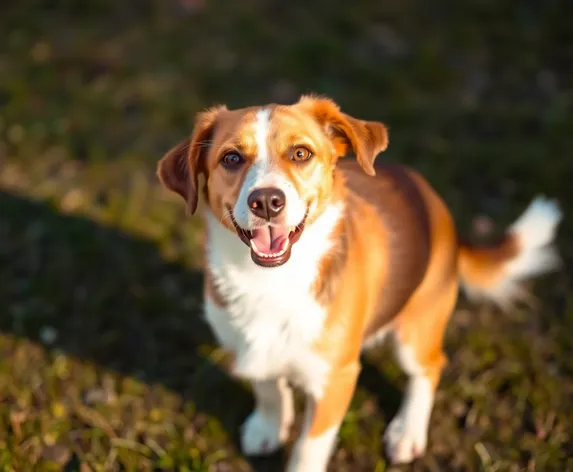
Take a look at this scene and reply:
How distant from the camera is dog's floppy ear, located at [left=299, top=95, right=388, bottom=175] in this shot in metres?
2.85

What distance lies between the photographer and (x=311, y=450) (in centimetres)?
315

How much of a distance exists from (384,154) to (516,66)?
1.71 m

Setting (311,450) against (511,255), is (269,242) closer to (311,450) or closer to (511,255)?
(311,450)

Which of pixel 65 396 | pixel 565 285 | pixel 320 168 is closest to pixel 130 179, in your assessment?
pixel 65 396

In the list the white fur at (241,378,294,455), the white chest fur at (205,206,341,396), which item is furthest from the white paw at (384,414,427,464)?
the white chest fur at (205,206,341,396)

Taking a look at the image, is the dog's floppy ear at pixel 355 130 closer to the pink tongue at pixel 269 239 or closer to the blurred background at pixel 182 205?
the pink tongue at pixel 269 239

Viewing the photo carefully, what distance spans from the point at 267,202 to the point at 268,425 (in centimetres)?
151

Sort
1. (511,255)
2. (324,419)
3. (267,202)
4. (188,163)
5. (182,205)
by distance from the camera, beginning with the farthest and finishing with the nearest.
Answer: (182,205)
(511,255)
(324,419)
(188,163)
(267,202)

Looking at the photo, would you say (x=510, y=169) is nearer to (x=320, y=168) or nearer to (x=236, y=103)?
(x=236, y=103)

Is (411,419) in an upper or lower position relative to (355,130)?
lower

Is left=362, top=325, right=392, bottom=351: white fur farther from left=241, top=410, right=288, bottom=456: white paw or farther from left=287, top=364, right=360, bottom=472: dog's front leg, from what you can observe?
left=241, top=410, right=288, bottom=456: white paw

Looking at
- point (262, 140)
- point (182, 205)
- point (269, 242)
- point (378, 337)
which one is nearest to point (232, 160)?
point (262, 140)

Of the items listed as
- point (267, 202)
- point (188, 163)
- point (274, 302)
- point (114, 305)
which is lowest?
point (114, 305)

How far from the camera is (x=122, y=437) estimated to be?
142 inches
